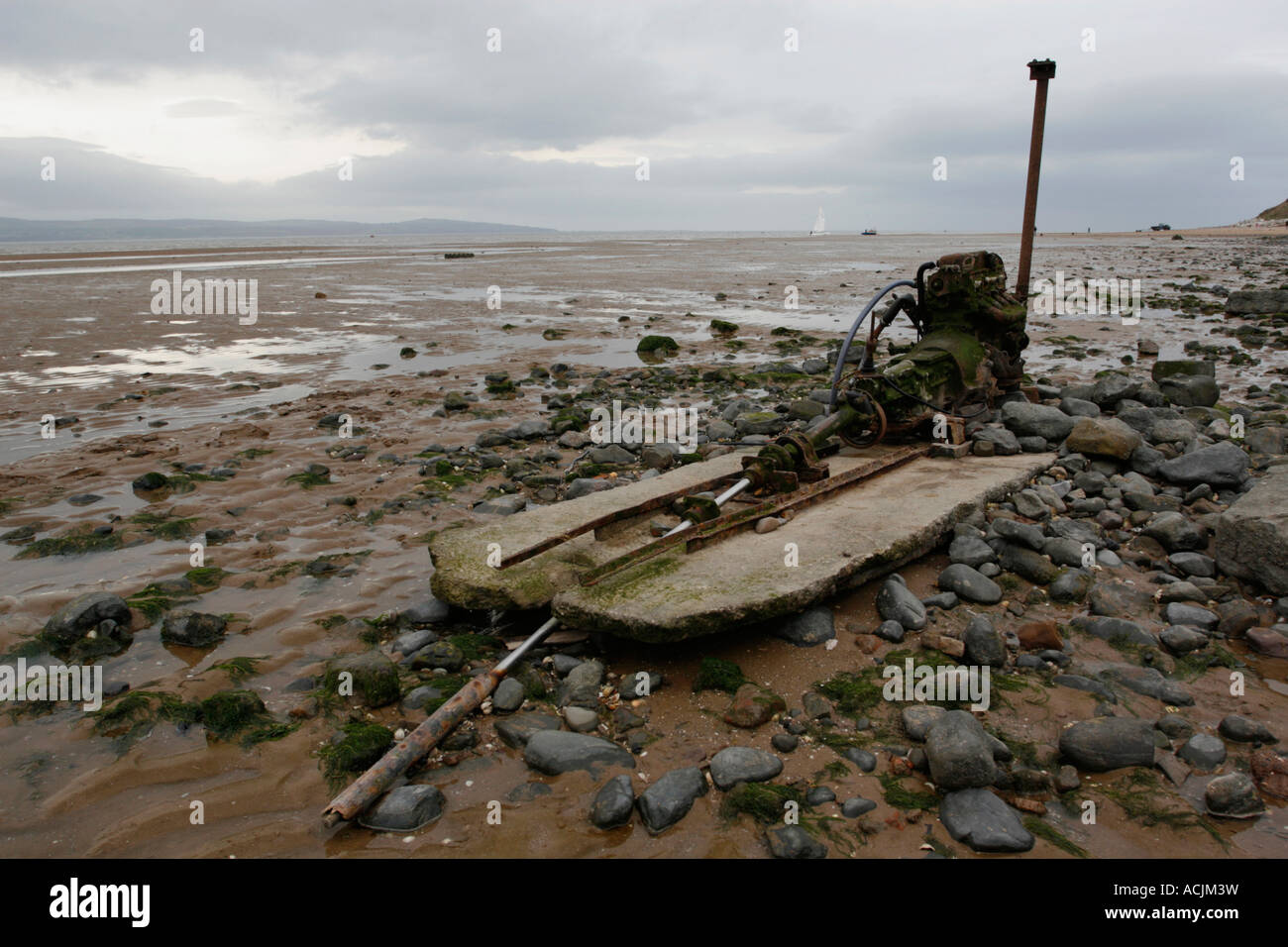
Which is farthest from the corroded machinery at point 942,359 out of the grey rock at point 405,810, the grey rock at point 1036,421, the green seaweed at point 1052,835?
the grey rock at point 405,810

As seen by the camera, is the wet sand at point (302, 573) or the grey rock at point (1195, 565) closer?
the wet sand at point (302, 573)

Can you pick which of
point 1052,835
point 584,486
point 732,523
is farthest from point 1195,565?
point 584,486

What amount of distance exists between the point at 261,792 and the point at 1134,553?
5768 millimetres

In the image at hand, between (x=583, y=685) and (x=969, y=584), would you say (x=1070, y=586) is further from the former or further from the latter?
(x=583, y=685)

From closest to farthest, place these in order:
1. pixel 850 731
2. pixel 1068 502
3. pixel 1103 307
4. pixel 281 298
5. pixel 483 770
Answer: pixel 483 770 → pixel 850 731 → pixel 1068 502 → pixel 1103 307 → pixel 281 298

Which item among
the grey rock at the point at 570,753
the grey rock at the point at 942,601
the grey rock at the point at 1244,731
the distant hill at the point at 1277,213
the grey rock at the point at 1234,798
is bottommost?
the grey rock at the point at 570,753

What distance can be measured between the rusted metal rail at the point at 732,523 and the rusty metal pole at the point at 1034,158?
4365 millimetres

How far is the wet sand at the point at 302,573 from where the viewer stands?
312cm

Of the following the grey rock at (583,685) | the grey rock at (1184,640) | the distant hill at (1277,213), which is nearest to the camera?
the grey rock at (583,685)

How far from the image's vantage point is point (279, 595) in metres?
5.21

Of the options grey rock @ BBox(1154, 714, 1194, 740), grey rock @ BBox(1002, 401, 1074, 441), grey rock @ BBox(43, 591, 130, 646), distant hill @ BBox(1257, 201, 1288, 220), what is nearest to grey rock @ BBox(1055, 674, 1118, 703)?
grey rock @ BBox(1154, 714, 1194, 740)

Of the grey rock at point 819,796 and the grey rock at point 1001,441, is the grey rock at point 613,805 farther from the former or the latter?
the grey rock at point 1001,441
